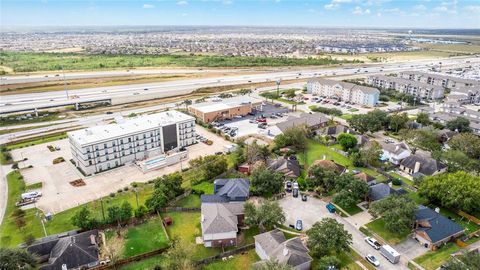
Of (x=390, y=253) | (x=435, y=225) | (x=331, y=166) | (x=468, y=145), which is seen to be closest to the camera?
(x=390, y=253)

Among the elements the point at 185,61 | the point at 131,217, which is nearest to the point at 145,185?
the point at 131,217

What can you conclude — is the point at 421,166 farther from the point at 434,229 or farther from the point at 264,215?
the point at 264,215

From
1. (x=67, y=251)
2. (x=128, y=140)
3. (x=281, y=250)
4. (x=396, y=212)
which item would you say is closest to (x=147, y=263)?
(x=67, y=251)

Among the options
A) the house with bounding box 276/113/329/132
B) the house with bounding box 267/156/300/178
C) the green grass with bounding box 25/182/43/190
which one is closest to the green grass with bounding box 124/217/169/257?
the house with bounding box 267/156/300/178

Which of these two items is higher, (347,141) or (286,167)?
(347,141)

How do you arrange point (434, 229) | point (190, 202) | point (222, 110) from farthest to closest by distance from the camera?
point (222, 110) < point (190, 202) < point (434, 229)

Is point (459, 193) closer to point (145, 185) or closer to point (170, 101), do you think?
point (145, 185)

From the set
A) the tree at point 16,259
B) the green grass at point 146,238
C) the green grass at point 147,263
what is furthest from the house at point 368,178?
the tree at point 16,259
